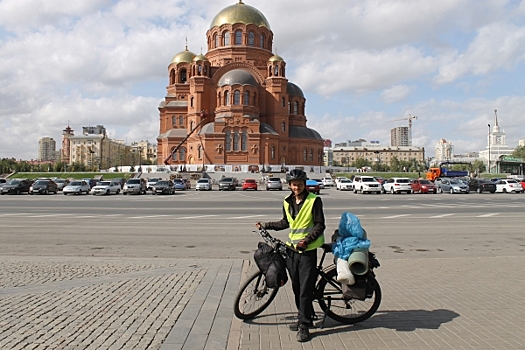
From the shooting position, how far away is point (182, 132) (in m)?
71.9

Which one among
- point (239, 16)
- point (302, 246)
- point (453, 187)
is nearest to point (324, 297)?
point (302, 246)

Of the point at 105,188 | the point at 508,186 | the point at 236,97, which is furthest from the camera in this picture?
the point at 236,97

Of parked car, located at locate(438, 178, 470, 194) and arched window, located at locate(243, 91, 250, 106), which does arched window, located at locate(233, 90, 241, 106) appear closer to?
arched window, located at locate(243, 91, 250, 106)

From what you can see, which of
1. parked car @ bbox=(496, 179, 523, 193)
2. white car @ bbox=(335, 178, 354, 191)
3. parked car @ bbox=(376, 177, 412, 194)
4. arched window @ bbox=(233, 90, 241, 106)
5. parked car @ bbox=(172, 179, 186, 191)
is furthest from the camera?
arched window @ bbox=(233, 90, 241, 106)

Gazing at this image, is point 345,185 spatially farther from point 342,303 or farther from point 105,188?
point 342,303

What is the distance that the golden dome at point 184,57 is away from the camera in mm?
75875

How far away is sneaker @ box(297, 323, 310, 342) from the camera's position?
15.0 feet

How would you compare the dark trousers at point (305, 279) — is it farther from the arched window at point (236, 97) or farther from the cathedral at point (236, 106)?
the arched window at point (236, 97)

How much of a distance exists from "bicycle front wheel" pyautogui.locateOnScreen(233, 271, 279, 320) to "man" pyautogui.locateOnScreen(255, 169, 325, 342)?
40 centimetres

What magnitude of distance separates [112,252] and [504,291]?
7.68m

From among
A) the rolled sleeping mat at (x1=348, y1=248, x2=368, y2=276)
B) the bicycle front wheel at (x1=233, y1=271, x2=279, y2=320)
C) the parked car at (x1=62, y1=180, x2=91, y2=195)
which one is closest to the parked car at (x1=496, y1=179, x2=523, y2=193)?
the parked car at (x1=62, y1=180, x2=91, y2=195)

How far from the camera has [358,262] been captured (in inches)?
183

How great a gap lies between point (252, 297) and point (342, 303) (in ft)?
3.43

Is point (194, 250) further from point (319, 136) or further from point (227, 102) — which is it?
point (319, 136)
